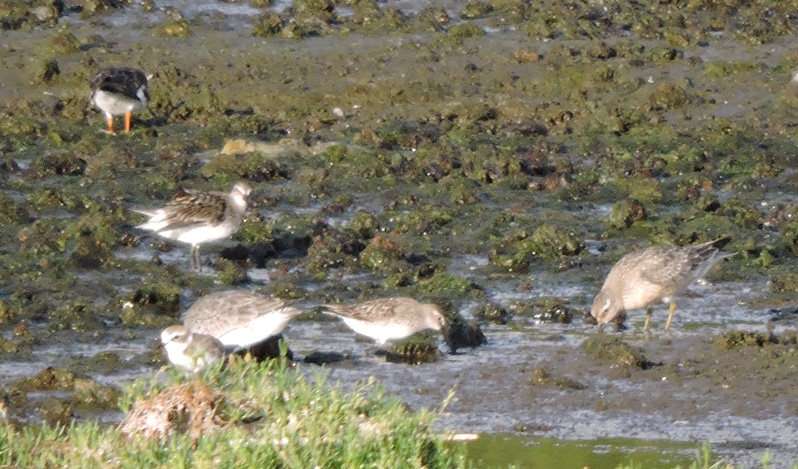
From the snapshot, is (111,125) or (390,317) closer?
(390,317)

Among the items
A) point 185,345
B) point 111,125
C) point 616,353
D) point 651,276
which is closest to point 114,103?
point 111,125

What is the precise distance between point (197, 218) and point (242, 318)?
2.24 metres

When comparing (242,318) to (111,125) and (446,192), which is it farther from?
(111,125)

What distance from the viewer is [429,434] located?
772cm

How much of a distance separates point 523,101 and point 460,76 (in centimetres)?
83

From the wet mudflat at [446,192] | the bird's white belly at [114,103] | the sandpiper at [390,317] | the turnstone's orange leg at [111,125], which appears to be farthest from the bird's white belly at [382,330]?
the turnstone's orange leg at [111,125]

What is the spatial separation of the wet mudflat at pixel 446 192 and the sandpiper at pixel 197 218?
28 cm

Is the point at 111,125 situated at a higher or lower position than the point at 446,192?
lower

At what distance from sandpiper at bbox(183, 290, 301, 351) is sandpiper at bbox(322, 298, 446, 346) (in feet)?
1.74

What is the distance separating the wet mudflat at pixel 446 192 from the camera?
10.9m

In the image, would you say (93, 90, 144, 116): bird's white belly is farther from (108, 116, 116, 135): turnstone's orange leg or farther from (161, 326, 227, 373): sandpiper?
(161, 326, 227, 373): sandpiper

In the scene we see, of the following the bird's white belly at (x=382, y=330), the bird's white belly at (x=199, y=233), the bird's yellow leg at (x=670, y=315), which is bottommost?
the bird's yellow leg at (x=670, y=315)

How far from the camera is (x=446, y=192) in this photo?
14695 millimetres

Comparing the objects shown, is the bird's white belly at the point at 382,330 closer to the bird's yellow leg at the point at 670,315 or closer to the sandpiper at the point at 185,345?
the sandpiper at the point at 185,345
